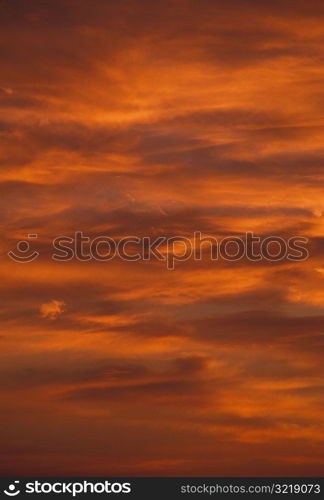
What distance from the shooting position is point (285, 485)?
1823cm

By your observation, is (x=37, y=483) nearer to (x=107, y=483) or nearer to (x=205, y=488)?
(x=107, y=483)

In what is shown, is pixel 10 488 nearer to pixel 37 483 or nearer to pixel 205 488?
pixel 37 483

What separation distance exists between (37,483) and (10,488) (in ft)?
2.60

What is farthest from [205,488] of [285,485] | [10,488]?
[10,488]

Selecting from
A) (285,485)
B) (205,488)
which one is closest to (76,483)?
(205,488)

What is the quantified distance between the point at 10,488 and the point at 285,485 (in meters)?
7.61

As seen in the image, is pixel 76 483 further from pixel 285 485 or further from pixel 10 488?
pixel 285 485

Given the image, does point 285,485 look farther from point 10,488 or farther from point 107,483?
point 10,488

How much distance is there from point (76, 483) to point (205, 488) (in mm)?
3560

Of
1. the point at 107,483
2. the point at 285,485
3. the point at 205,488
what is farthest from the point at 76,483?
the point at 285,485

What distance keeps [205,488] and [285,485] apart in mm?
2222

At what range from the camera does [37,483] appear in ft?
59.2

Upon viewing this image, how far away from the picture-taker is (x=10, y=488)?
18.1m

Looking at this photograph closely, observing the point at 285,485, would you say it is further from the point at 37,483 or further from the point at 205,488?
→ the point at 37,483
